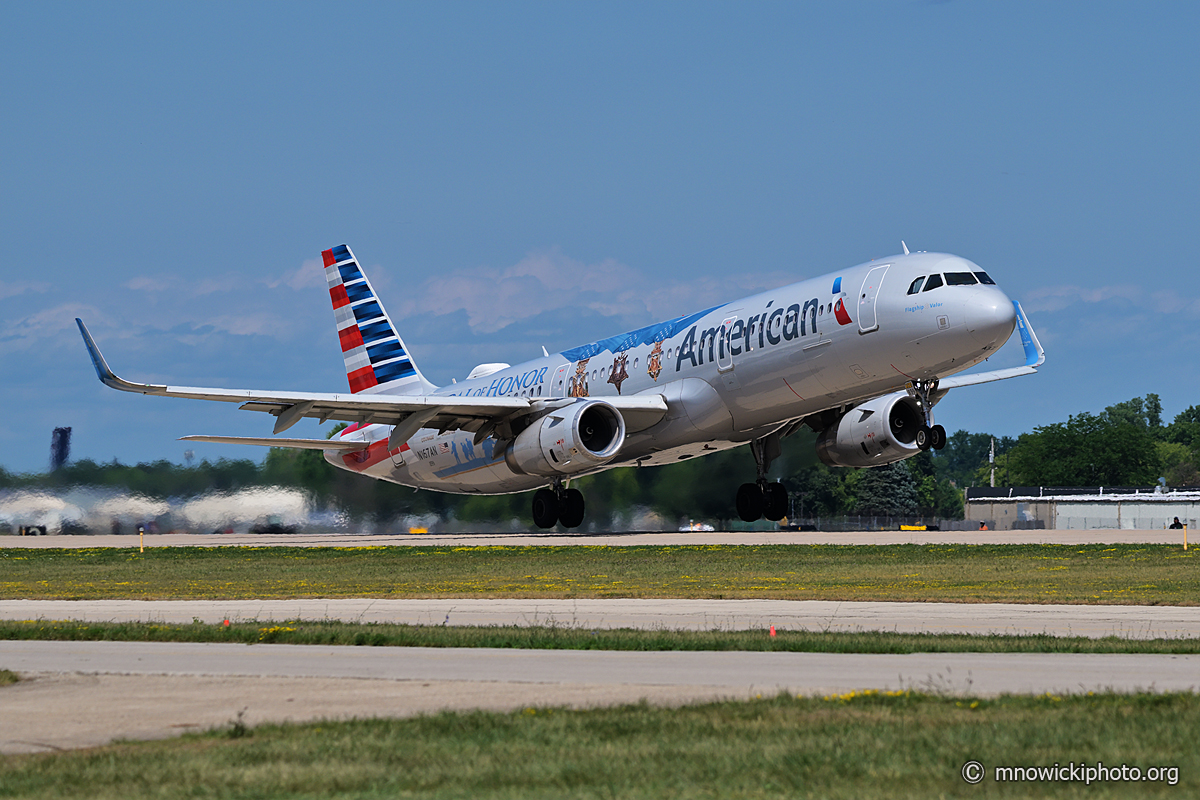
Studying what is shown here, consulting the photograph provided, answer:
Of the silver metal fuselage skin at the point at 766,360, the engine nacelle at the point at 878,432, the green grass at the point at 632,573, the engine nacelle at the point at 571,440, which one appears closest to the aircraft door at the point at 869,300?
the silver metal fuselage skin at the point at 766,360

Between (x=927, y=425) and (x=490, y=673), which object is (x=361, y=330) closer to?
(x=927, y=425)

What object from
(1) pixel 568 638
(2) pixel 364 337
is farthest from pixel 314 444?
(1) pixel 568 638

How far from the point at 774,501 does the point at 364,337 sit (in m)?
17.7

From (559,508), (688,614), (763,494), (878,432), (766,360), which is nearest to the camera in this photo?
(688,614)

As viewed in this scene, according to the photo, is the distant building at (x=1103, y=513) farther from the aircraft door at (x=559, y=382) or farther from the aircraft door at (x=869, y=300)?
the aircraft door at (x=869, y=300)

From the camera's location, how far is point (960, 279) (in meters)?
31.5

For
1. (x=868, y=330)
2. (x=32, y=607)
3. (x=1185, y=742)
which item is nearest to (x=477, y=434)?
(x=868, y=330)

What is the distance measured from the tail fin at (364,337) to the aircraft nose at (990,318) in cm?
2469

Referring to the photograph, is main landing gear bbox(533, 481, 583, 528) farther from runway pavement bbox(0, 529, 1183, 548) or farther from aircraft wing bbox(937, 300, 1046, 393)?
aircraft wing bbox(937, 300, 1046, 393)

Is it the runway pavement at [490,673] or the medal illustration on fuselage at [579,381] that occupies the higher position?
the medal illustration on fuselage at [579,381]

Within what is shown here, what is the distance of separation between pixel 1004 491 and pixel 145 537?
82198 millimetres

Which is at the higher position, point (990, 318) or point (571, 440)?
point (990, 318)

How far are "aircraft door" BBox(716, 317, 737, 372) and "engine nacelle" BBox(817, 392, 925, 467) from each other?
534cm

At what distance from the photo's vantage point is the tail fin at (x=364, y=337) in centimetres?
5156
